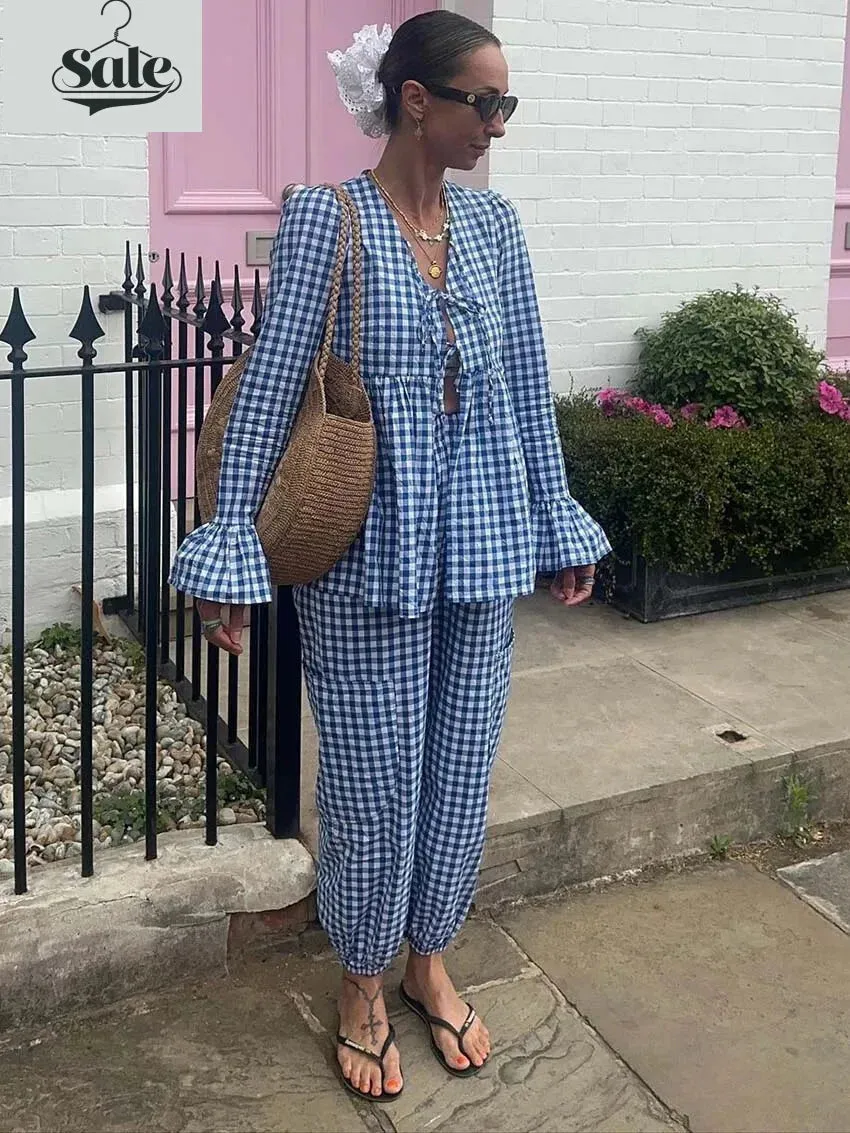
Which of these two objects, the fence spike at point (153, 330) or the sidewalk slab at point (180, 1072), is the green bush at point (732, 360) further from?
the sidewalk slab at point (180, 1072)

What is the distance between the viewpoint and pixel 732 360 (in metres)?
5.08

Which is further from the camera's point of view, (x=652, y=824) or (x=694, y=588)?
(x=694, y=588)

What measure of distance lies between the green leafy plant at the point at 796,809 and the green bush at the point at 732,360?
1.86 meters

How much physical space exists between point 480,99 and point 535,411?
579mm

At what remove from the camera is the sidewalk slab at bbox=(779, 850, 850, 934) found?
10.5 feet

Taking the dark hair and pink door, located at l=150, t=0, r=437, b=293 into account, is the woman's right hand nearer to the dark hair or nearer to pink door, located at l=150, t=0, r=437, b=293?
the dark hair

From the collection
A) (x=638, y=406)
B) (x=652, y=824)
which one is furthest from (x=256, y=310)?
(x=638, y=406)

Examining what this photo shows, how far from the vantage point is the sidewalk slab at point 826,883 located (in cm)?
320

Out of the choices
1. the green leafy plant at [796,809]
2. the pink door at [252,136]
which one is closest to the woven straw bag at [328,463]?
the green leafy plant at [796,809]

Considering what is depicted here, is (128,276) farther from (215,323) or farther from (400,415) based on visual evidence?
(400,415)

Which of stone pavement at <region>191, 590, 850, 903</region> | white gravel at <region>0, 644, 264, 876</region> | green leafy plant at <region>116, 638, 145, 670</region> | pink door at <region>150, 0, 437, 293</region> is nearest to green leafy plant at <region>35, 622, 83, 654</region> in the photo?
white gravel at <region>0, 644, 264, 876</region>

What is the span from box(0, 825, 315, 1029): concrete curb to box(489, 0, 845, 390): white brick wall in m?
2.93

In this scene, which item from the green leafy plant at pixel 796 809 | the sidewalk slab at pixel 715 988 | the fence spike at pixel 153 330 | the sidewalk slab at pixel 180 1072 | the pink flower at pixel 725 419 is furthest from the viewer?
the pink flower at pixel 725 419

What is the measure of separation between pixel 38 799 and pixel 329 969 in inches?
35.5
